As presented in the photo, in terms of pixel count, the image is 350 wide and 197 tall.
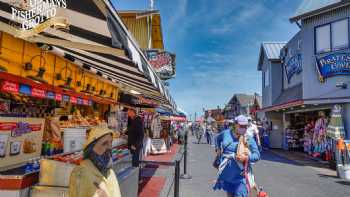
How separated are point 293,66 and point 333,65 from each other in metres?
5.90

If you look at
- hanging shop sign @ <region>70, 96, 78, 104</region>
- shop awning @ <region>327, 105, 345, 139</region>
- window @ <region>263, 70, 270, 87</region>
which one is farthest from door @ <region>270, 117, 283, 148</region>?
hanging shop sign @ <region>70, 96, 78, 104</region>

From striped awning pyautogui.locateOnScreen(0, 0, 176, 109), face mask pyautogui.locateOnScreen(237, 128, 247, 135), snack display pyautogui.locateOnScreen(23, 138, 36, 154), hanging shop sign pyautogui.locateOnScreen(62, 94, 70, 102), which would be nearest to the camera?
striped awning pyautogui.locateOnScreen(0, 0, 176, 109)

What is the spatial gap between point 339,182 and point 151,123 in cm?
1012

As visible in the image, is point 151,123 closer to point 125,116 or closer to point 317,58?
point 125,116

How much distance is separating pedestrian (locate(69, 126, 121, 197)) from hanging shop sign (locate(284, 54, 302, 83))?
1919cm

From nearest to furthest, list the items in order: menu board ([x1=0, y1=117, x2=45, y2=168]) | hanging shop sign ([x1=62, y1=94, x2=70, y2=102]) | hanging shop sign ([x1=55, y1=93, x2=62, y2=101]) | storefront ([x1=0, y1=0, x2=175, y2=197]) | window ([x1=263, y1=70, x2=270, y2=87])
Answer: storefront ([x1=0, y1=0, x2=175, y2=197]), menu board ([x1=0, y1=117, x2=45, y2=168]), hanging shop sign ([x1=55, y1=93, x2=62, y2=101]), hanging shop sign ([x1=62, y1=94, x2=70, y2=102]), window ([x1=263, y1=70, x2=270, y2=87])

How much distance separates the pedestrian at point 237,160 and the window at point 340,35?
1319 centimetres

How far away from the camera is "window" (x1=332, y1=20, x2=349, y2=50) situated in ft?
50.2

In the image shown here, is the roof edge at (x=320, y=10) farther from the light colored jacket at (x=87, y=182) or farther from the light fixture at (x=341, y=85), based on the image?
the light colored jacket at (x=87, y=182)

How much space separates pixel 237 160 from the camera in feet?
15.9

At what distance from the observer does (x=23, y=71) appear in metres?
4.79

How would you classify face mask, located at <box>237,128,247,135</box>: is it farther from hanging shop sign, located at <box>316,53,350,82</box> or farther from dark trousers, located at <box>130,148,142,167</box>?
hanging shop sign, located at <box>316,53,350,82</box>

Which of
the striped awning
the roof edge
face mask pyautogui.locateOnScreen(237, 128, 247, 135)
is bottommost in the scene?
face mask pyautogui.locateOnScreen(237, 128, 247, 135)

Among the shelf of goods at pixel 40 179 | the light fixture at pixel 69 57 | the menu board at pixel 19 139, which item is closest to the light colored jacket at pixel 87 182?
the shelf of goods at pixel 40 179
